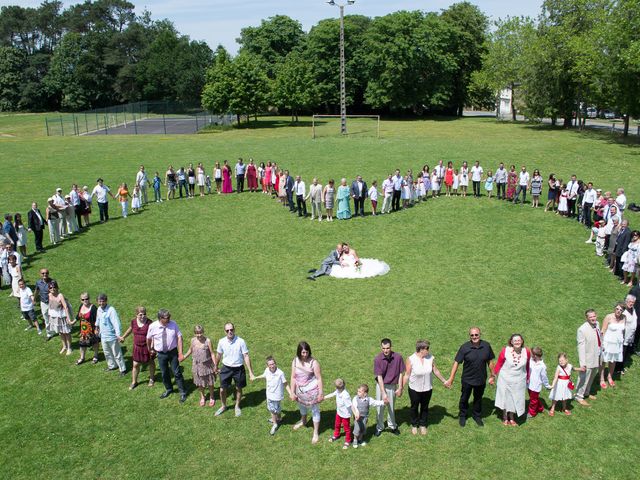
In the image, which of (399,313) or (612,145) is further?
(612,145)

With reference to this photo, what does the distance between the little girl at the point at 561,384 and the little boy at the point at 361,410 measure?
121 inches

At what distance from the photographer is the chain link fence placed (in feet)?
179

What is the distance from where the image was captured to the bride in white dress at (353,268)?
16.0 m

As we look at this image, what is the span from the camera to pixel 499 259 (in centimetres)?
1709

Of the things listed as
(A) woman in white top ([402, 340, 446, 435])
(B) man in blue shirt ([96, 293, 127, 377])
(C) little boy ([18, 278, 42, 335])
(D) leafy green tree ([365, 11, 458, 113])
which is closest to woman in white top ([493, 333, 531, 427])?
(A) woman in white top ([402, 340, 446, 435])

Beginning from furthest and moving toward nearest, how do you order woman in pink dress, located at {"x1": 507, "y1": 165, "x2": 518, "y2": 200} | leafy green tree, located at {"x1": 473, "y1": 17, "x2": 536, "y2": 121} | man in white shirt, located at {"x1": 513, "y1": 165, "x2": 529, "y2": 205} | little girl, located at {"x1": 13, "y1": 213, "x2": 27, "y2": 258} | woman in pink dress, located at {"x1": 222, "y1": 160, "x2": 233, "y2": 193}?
leafy green tree, located at {"x1": 473, "y1": 17, "x2": 536, "y2": 121}
woman in pink dress, located at {"x1": 222, "y1": 160, "x2": 233, "y2": 193}
woman in pink dress, located at {"x1": 507, "y1": 165, "x2": 518, "y2": 200}
man in white shirt, located at {"x1": 513, "y1": 165, "x2": 529, "y2": 205}
little girl, located at {"x1": 13, "y1": 213, "x2": 27, "y2": 258}

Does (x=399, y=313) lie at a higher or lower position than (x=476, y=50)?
lower

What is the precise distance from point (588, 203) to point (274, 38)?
203ft

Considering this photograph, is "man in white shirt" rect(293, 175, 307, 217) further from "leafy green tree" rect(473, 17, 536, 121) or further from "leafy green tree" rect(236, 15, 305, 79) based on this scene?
"leafy green tree" rect(236, 15, 305, 79)

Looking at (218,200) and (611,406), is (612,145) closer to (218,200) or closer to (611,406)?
(218,200)

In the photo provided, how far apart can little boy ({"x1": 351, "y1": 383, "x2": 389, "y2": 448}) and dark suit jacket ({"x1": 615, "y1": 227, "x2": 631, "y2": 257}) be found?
9.90 meters

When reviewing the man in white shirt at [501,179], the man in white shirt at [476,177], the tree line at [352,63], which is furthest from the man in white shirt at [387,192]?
the tree line at [352,63]

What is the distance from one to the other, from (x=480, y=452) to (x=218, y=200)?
63.8ft

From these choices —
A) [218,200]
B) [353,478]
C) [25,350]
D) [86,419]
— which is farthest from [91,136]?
[353,478]
